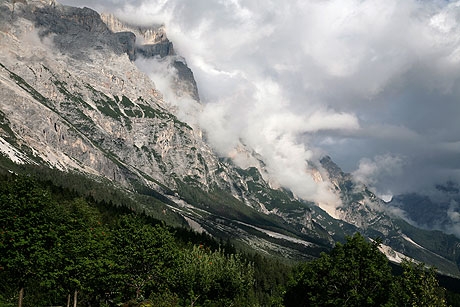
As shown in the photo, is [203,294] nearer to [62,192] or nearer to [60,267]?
[60,267]

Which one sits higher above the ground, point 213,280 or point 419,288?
point 419,288

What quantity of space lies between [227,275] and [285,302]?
34.9 feet

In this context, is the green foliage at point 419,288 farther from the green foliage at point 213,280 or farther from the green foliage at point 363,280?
the green foliage at point 213,280

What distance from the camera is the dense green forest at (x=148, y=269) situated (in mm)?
41688

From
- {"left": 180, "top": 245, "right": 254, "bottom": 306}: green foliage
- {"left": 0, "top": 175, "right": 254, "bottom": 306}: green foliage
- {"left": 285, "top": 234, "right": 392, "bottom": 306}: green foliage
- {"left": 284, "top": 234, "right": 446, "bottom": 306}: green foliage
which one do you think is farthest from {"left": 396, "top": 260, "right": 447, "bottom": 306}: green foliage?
{"left": 0, "top": 175, "right": 254, "bottom": 306}: green foliage

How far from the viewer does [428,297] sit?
35531 millimetres

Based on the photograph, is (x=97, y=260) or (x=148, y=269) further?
(x=148, y=269)

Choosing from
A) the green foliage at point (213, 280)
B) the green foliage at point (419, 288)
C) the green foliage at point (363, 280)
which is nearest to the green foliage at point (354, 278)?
the green foliage at point (363, 280)

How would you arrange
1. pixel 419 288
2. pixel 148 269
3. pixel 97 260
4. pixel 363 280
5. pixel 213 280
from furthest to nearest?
pixel 213 280, pixel 148 269, pixel 97 260, pixel 363 280, pixel 419 288

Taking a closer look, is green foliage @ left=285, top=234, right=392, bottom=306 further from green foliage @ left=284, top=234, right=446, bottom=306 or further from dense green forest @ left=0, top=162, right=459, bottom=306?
dense green forest @ left=0, top=162, right=459, bottom=306

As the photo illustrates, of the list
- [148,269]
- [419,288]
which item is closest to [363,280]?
[419,288]

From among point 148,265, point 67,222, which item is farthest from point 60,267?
point 148,265

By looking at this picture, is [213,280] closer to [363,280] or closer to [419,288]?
[363,280]

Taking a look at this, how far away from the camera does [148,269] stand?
171 ft
